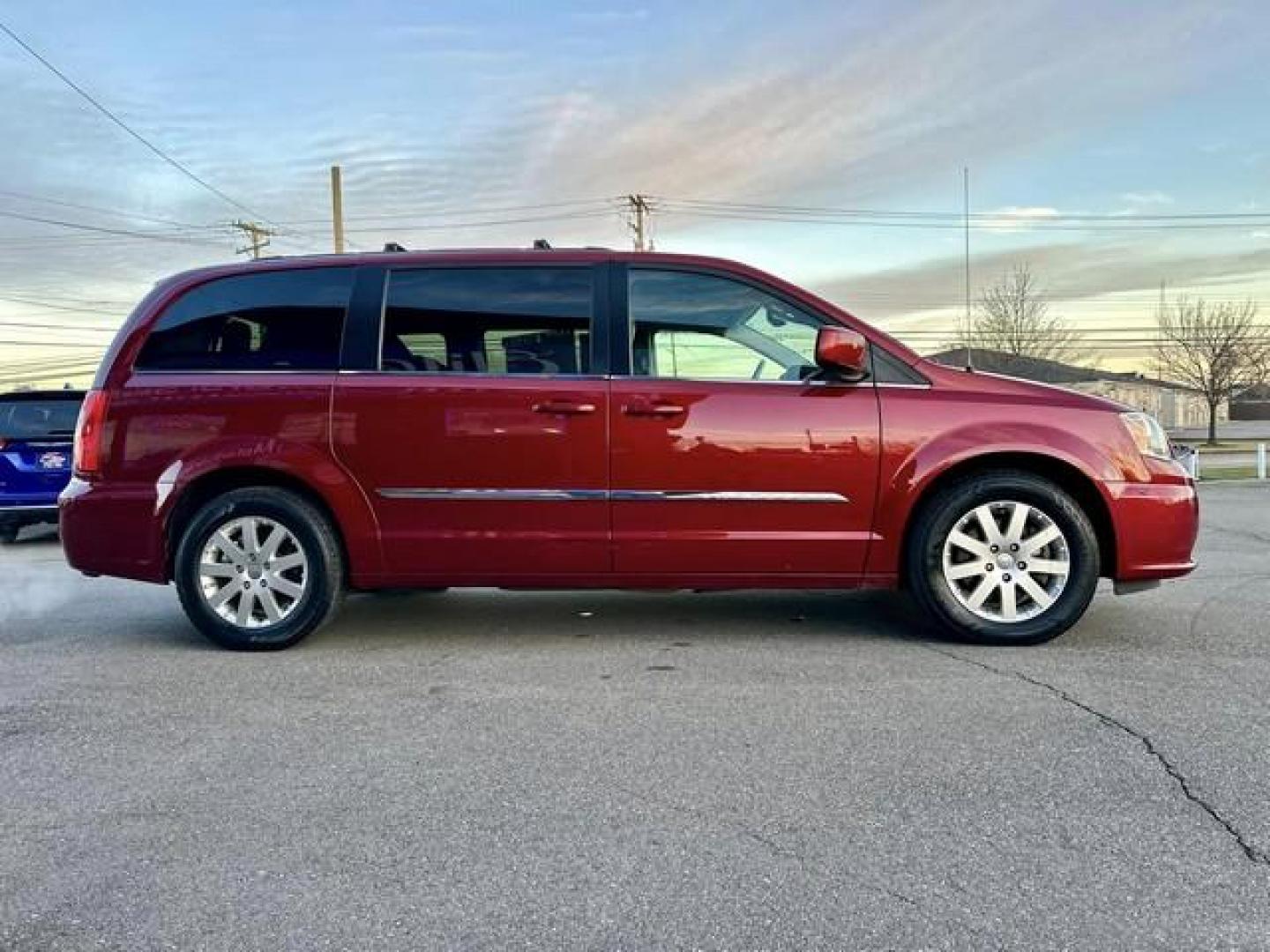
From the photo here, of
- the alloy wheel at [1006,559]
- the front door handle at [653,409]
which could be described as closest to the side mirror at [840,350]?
the front door handle at [653,409]

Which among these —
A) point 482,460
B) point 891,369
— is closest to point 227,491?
point 482,460

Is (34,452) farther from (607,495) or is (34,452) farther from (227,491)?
(607,495)

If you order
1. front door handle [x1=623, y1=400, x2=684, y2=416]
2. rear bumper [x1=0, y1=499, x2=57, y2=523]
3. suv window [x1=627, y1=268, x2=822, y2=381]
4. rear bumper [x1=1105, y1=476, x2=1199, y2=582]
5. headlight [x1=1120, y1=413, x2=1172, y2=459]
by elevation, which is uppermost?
suv window [x1=627, y1=268, x2=822, y2=381]

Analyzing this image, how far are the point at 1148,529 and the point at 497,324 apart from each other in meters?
3.33

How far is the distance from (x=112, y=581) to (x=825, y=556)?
5.65 metres

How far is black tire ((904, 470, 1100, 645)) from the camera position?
4727mm

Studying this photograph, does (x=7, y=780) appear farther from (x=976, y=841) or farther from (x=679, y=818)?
(x=976, y=841)

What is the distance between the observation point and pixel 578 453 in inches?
189

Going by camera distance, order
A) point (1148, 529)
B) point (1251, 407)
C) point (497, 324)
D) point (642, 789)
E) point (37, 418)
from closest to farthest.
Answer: point (642, 789)
point (1148, 529)
point (497, 324)
point (37, 418)
point (1251, 407)

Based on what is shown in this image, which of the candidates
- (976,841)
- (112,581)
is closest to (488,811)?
(976,841)


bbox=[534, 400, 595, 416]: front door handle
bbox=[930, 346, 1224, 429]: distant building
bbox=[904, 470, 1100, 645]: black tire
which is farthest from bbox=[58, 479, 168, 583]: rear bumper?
bbox=[930, 346, 1224, 429]: distant building

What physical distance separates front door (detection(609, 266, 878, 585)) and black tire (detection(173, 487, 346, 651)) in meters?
1.46

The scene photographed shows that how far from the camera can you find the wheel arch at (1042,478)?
4.76 metres

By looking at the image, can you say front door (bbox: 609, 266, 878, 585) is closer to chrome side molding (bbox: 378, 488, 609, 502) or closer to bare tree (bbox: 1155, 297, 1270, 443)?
chrome side molding (bbox: 378, 488, 609, 502)
